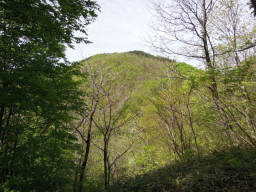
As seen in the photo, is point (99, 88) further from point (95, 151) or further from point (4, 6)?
point (95, 151)

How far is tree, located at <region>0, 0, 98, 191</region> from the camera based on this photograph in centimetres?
368

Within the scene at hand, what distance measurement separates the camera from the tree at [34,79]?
12.1 feet

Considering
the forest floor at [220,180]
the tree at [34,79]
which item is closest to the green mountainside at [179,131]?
the forest floor at [220,180]

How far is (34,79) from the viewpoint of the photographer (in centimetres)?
368

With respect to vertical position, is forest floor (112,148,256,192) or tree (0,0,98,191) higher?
tree (0,0,98,191)

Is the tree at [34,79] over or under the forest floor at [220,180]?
over

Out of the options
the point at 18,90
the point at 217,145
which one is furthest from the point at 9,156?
the point at 217,145

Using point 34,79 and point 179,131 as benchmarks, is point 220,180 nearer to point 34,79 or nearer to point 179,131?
point 179,131

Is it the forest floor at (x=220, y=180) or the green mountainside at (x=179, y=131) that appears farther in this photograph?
the green mountainside at (x=179, y=131)

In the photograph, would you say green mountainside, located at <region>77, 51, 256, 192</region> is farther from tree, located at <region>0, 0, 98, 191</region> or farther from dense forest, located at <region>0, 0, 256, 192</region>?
tree, located at <region>0, 0, 98, 191</region>

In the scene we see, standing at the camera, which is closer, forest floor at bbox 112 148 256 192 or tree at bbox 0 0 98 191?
forest floor at bbox 112 148 256 192

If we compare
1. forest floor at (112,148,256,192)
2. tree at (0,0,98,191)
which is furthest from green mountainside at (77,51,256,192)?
tree at (0,0,98,191)

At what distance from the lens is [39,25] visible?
13.1 feet

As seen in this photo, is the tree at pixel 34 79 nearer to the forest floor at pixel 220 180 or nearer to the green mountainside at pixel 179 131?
the green mountainside at pixel 179 131
